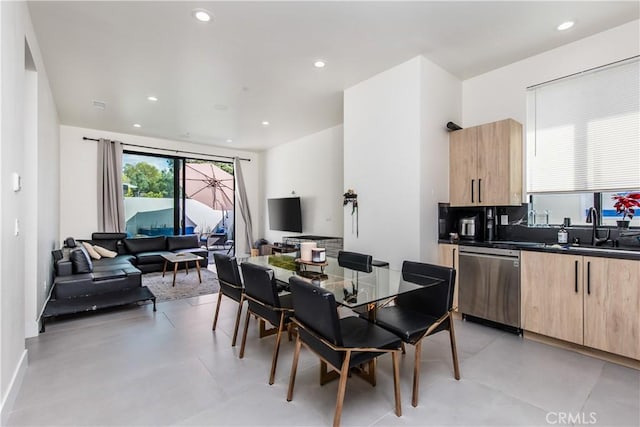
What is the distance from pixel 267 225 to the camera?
8.11 m

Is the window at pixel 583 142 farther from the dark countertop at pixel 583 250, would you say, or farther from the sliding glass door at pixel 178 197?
the sliding glass door at pixel 178 197

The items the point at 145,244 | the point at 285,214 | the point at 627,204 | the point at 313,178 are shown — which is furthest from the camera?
the point at 285,214

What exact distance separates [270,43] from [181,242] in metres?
5.05

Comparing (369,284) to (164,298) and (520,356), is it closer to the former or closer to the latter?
(520,356)

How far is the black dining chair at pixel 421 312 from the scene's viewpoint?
1.95m

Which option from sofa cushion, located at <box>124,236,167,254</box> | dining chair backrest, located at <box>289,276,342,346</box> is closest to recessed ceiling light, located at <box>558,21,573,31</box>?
dining chair backrest, located at <box>289,276,342,346</box>

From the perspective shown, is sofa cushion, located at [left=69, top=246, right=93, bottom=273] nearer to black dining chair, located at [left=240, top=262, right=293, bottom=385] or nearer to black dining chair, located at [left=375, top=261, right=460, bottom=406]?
black dining chair, located at [left=240, top=262, right=293, bottom=385]

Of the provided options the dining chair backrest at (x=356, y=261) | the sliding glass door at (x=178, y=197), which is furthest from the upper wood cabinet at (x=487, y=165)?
the sliding glass door at (x=178, y=197)

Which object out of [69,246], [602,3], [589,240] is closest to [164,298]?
[69,246]

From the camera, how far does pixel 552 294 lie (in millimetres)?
2746

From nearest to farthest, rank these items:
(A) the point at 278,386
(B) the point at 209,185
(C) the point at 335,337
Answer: (C) the point at 335,337
(A) the point at 278,386
(B) the point at 209,185

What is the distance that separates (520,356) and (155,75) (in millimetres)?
4940

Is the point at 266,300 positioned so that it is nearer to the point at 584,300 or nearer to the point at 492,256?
the point at 492,256
